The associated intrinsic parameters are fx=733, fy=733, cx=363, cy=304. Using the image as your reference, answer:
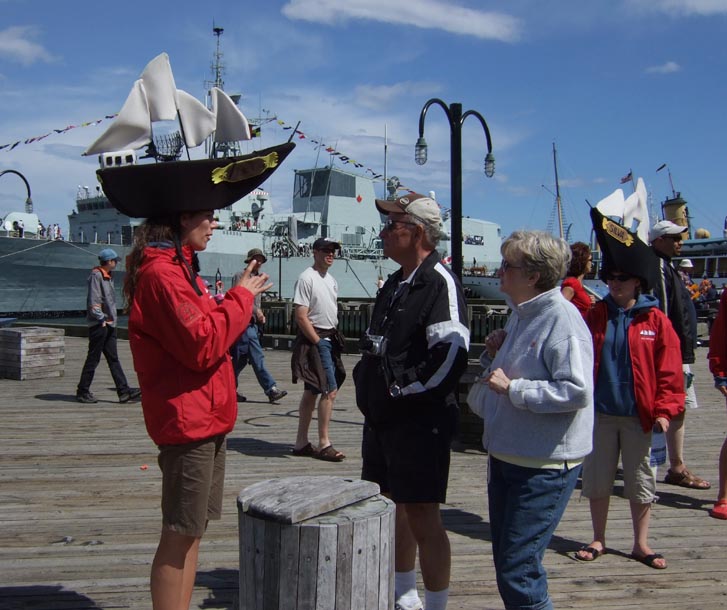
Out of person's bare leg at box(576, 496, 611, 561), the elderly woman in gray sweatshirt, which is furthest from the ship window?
the elderly woman in gray sweatshirt

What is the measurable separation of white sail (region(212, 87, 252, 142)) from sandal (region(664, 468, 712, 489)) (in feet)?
14.4

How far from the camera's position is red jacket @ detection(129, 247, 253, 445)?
8.70ft

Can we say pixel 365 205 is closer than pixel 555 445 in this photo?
No

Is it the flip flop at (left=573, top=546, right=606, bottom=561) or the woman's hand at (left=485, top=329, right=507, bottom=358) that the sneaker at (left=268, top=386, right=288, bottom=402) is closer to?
the flip flop at (left=573, top=546, right=606, bottom=561)

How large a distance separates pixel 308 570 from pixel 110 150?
1.95 meters

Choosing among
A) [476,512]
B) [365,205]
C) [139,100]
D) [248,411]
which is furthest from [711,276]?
[139,100]

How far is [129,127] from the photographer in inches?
124

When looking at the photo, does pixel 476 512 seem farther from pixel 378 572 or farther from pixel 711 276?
pixel 711 276

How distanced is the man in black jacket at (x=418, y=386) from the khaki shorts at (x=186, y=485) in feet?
2.55

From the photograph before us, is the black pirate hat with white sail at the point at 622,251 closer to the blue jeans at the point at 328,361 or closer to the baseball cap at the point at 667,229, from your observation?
the baseball cap at the point at 667,229

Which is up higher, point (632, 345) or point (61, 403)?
point (632, 345)

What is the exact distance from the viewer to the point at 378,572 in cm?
250

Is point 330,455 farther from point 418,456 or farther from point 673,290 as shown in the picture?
point 418,456

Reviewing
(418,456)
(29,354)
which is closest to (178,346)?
(418,456)
